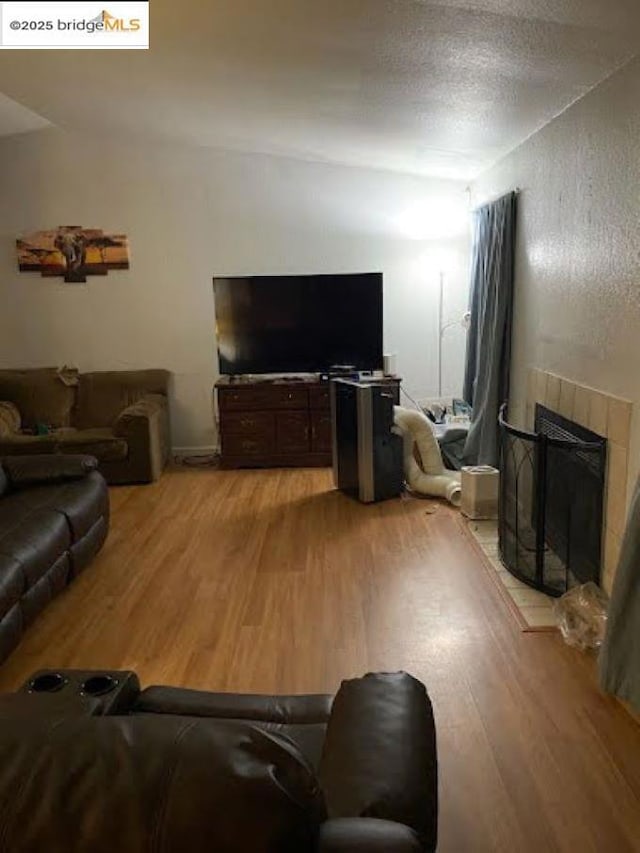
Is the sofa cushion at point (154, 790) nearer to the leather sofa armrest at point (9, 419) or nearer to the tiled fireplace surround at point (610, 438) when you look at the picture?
the tiled fireplace surround at point (610, 438)

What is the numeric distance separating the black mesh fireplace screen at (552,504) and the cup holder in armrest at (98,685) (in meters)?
2.22

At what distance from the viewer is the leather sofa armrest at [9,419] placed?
16.9 ft

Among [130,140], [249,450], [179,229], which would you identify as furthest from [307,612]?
[130,140]

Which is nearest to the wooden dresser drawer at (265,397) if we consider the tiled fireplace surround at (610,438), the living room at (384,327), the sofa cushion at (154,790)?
the living room at (384,327)

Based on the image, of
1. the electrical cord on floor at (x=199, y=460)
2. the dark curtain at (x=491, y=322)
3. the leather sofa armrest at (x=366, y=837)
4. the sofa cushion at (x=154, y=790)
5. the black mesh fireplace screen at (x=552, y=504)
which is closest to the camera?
the sofa cushion at (x=154, y=790)

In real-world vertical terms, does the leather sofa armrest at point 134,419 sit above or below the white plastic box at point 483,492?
above

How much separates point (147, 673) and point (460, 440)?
3374mm

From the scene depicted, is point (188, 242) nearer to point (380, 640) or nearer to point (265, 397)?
point (265, 397)

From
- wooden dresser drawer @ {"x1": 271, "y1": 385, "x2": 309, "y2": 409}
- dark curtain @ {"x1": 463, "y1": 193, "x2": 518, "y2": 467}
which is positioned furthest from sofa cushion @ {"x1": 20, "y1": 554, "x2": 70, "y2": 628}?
dark curtain @ {"x1": 463, "y1": 193, "x2": 518, "y2": 467}

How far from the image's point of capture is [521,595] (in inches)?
122

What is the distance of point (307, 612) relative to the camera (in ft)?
9.95

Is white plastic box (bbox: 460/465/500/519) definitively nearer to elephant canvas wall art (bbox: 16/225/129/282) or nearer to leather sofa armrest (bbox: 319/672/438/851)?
leather sofa armrest (bbox: 319/672/438/851)

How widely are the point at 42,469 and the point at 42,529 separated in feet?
2.05

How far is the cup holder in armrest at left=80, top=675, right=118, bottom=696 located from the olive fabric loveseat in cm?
373
